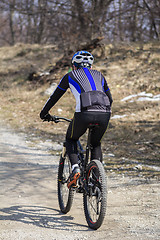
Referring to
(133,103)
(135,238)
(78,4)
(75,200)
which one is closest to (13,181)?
(75,200)

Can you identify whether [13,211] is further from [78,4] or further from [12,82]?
[78,4]

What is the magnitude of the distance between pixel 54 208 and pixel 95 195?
1177 millimetres

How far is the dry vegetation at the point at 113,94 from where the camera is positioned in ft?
28.1

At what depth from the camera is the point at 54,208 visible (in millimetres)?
4508

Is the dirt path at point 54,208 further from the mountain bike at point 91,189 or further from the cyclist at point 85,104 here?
the cyclist at point 85,104

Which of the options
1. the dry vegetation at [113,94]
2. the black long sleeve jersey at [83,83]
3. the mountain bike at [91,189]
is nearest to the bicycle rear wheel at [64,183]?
the mountain bike at [91,189]

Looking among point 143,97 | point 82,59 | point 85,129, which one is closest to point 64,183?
point 85,129

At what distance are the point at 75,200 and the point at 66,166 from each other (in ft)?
2.53

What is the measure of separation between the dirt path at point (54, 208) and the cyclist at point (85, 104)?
590 mm

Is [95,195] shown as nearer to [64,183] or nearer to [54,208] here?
[64,183]

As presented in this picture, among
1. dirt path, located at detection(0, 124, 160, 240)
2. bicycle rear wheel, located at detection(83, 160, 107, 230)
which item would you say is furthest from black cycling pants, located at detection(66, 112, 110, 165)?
dirt path, located at detection(0, 124, 160, 240)

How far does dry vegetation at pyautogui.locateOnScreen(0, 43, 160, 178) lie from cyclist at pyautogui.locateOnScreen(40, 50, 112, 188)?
9.68 feet

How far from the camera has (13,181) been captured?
18.8 feet

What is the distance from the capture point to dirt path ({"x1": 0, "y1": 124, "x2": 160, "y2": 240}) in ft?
11.4
